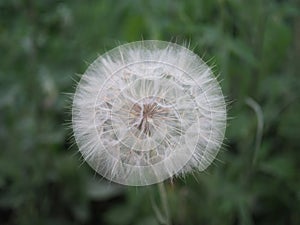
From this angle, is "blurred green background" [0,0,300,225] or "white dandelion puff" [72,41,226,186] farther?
"blurred green background" [0,0,300,225]

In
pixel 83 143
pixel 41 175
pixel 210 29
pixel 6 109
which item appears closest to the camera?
pixel 83 143

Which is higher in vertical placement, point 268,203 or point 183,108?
point 183,108

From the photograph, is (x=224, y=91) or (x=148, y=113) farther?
(x=224, y=91)

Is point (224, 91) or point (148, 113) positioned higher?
point (224, 91)

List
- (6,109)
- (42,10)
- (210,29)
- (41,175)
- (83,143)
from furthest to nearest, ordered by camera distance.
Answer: (42,10)
(6,109)
(41,175)
(210,29)
(83,143)

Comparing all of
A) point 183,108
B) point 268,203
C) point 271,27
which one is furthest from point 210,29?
point 183,108

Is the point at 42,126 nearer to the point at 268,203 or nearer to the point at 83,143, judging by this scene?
the point at 268,203
